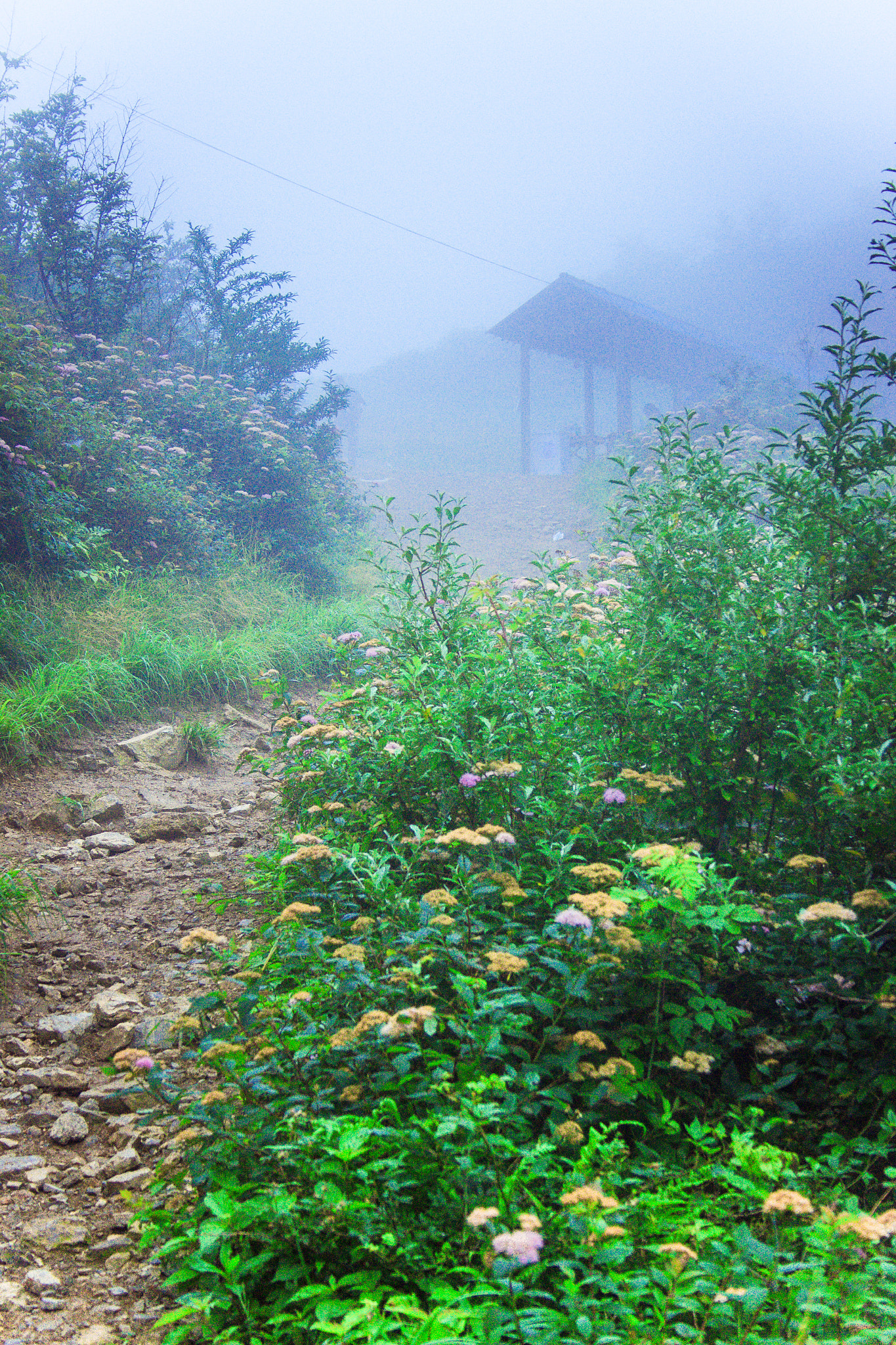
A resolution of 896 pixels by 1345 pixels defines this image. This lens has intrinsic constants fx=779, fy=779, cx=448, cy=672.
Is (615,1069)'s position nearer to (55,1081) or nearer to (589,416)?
(55,1081)

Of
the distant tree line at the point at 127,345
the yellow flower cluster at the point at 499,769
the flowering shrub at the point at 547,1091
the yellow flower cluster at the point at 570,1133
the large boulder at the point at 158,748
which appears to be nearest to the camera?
the flowering shrub at the point at 547,1091

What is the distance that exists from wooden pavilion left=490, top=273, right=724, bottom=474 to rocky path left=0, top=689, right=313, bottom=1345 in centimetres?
1759

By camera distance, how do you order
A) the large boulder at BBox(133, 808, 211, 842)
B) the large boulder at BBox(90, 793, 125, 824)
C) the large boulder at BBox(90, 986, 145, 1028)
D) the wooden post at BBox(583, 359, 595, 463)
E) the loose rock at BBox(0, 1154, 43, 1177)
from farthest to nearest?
1. the wooden post at BBox(583, 359, 595, 463)
2. the large boulder at BBox(90, 793, 125, 824)
3. the large boulder at BBox(133, 808, 211, 842)
4. the large boulder at BBox(90, 986, 145, 1028)
5. the loose rock at BBox(0, 1154, 43, 1177)

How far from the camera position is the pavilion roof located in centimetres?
2078

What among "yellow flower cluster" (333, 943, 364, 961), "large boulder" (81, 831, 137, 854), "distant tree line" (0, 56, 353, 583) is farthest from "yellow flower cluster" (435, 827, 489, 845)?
"distant tree line" (0, 56, 353, 583)

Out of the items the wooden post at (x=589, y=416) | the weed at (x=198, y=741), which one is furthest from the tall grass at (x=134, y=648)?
the wooden post at (x=589, y=416)

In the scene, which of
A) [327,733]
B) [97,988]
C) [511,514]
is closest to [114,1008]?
[97,988]

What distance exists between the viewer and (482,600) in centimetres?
381

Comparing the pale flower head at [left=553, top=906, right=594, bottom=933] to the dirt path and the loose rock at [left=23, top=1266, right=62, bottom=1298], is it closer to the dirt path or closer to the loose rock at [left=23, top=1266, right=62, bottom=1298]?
the loose rock at [left=23, top=1266, right=62, bottom=1298]

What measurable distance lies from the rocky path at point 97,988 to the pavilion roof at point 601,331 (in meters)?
18.8

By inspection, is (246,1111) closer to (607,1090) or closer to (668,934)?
(607,1090)

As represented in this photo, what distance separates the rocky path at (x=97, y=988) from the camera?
1.62 metres

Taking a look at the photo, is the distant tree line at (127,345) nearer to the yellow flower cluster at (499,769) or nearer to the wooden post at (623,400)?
the yellow flower cluster at (499,769)

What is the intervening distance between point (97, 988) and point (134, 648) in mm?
3972
